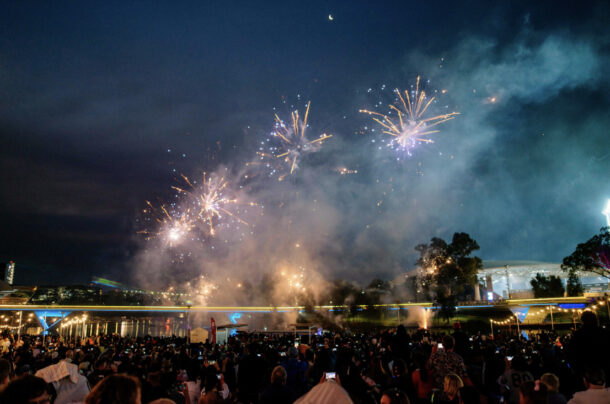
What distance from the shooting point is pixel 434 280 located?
210 feet

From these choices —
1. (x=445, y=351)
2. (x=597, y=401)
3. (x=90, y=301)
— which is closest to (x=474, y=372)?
(x=445, y=351)

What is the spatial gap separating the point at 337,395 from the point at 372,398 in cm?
394

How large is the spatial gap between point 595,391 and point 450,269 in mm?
61887

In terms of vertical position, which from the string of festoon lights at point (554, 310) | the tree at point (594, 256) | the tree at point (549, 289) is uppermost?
the tree at point (594, 256)

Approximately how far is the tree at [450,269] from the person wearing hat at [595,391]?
58827 mm

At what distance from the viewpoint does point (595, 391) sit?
4957 mm

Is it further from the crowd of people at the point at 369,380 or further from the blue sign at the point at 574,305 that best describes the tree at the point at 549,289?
the crowd of people at the point at 369,380

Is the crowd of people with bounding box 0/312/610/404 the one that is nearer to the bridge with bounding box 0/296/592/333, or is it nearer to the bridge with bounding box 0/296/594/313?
the bridge with bounding box 0/296/594/313

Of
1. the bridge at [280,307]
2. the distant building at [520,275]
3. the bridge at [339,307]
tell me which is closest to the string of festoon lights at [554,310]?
the bridge at [339,307]

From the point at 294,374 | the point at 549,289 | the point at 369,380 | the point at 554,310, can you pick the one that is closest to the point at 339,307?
the point at 554,310

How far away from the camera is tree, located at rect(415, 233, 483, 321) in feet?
200

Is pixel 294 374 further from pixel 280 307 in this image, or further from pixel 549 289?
pixel 549 289

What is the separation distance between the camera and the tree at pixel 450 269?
60875 mm

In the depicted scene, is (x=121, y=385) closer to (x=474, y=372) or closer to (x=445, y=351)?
(x=445, y=351)
